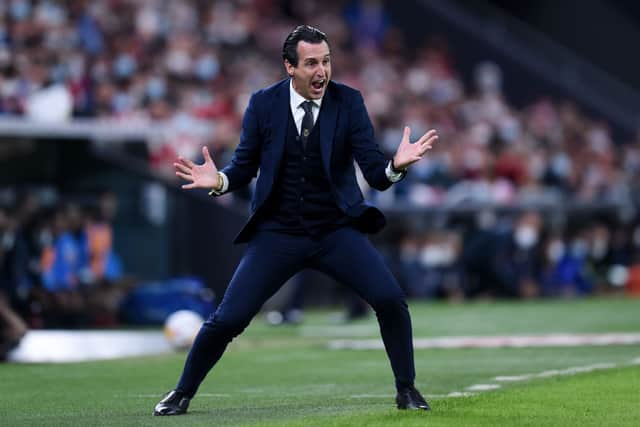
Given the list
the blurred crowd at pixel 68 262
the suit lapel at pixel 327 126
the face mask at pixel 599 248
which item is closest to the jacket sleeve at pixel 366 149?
the suit lapel at pixel 327 126

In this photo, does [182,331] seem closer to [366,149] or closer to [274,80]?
[366,149]

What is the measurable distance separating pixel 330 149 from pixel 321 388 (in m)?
2.70

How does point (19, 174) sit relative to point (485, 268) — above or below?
above

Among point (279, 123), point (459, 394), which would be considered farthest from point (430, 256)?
point (279, 123)

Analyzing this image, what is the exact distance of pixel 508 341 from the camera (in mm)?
Result: 15188

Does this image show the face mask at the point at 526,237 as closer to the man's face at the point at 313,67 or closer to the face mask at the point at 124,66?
the face mask at the point at 124,66

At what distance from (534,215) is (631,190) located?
3994 mm

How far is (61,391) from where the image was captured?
10375mm

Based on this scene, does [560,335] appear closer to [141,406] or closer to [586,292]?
[141,406]

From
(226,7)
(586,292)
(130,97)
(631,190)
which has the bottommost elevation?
(586,292)

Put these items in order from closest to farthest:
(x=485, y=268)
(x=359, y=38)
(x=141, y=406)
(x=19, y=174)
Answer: (x=141, y=406) → (x=19, y=174) → (x=485, y=268) → (x=359, y=38)

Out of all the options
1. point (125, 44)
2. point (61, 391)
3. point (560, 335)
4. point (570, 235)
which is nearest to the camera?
point (61, 391)

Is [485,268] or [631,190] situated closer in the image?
[485,268]

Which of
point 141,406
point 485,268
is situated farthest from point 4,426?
point 485,268
